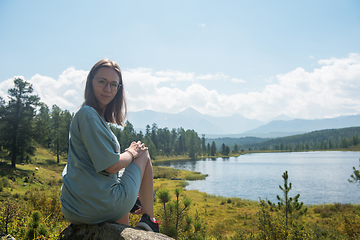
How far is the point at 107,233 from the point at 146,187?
2.10ft

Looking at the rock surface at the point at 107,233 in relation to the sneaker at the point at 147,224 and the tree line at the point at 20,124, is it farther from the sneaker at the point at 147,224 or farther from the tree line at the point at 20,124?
the tree line at the point at 20,124

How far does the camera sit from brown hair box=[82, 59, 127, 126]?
7.18ft

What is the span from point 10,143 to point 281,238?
23.7 m

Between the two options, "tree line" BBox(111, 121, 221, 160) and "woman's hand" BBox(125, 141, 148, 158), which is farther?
"tree line" BBox(111, 121, 221, 160)

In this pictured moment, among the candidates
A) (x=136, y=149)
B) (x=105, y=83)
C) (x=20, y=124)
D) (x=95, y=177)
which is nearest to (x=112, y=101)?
(x=105, y=83)

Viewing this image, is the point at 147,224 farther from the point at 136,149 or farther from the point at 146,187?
the point at 136,149

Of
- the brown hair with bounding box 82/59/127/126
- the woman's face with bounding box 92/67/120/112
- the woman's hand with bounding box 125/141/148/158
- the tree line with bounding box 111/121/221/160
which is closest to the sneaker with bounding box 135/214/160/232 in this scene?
the woman's hand with bounding box 125/141/148/158

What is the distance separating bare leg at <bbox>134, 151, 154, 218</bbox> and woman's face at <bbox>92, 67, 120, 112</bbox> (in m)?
0.75

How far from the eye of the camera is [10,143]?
19.4 metres

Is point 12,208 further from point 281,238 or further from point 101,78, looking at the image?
point 281,238

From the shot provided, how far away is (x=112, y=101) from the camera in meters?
2.49

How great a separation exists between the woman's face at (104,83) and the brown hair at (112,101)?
1.7 inches

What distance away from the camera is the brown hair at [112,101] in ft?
7.18

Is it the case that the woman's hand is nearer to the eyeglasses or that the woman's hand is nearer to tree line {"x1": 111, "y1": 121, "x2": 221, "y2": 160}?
the eyeglasses
